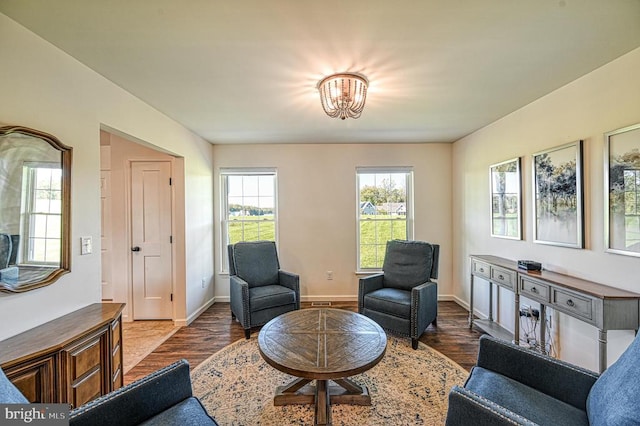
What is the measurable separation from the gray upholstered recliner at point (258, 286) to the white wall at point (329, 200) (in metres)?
0.65

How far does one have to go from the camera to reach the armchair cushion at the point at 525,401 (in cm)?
122

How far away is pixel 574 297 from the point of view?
75.6 inches

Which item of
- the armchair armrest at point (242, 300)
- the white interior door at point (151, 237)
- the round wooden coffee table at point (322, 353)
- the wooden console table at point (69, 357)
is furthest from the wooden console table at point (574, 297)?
the white interior door at point (151, 237)

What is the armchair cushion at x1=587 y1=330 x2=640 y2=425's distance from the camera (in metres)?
0.94

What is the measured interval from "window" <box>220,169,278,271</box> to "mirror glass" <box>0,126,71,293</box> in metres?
2.50

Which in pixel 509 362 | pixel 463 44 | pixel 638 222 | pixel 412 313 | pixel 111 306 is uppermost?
pixel 463 44

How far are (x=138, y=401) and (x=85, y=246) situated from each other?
1304 millimetres

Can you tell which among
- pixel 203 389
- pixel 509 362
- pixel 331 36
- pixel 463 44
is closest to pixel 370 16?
pixel 331 36

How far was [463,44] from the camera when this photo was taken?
1729 millimetres

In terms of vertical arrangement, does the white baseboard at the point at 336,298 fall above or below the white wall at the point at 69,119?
below

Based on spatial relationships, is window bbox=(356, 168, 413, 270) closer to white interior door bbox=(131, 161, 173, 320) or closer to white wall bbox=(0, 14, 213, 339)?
white interior door bbox=(131, 161, 173, 320)

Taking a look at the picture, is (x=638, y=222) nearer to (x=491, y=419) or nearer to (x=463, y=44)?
(x=463, y=44)

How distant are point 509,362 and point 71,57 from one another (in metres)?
3.46

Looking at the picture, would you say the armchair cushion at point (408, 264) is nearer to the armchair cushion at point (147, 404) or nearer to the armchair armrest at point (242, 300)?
the armchair armrest at point (242, 300)
